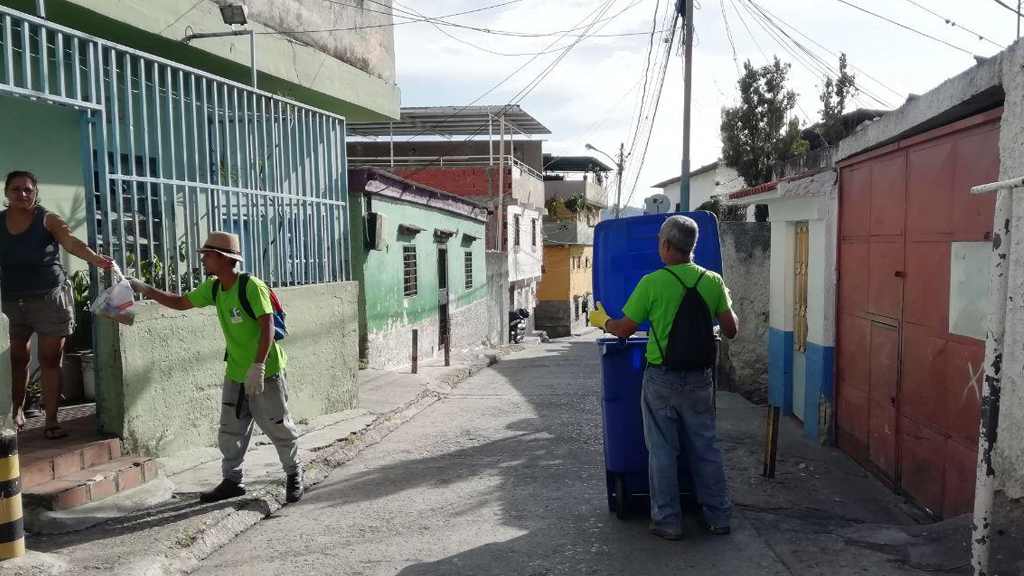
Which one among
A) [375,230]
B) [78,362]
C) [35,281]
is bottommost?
[78,362]

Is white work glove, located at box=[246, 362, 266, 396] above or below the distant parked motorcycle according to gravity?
above

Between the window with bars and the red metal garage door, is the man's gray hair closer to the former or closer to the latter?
the red metal garage door

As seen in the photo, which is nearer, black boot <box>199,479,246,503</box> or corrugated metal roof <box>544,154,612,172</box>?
black boot <box>199,479,246,503</box>

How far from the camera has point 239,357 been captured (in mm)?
4934

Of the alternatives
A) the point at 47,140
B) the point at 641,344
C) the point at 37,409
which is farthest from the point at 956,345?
the point at 47,140

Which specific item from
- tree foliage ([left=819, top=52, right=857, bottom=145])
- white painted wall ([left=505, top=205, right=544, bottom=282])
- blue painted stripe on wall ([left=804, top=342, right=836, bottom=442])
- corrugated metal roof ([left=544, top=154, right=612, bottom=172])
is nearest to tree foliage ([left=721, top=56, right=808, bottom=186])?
tree foliage ([left=819, top=52, right=857, bottom=145])

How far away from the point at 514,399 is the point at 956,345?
5844 mm

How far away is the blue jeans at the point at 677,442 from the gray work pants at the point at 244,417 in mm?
2360

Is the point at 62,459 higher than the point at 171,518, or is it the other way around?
the point at 62,459

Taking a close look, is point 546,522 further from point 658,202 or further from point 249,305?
point 658,202

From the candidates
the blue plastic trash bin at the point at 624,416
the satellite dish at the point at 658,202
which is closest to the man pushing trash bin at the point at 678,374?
the blue plastic trash bin at the point at 624,416

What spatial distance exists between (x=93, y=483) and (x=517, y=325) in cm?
2231

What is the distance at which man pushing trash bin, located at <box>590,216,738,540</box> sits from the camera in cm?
430

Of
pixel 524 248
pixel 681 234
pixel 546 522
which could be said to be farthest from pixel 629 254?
pixel 524 248
